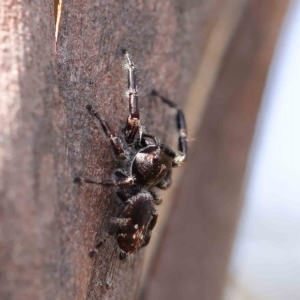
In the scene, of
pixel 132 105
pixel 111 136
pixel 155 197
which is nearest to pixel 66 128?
pixel 111 136

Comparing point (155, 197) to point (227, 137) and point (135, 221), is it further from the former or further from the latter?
point (227, 137)

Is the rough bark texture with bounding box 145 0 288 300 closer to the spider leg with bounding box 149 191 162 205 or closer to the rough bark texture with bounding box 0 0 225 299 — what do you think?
the rough bark texture with bounding box 0 0 225 299

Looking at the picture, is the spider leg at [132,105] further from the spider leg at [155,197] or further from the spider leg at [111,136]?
the spider leg at [155,197]

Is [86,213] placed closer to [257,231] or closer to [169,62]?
[169,62]

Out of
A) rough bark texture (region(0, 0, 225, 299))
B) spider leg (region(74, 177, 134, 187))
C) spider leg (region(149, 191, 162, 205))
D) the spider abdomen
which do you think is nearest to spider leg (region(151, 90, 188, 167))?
rough bark texture (region(0, 0, 225, 299))

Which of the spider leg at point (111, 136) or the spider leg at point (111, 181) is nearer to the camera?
the spider leg at point (111, 181)

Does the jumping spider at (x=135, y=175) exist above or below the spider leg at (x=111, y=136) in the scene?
below

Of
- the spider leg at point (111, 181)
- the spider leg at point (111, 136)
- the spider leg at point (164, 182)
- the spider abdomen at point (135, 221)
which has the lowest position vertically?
the spider abdomen at point (135, 221)

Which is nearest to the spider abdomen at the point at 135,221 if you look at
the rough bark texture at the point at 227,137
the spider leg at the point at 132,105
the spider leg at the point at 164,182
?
the spider leg at the point at 164,182
